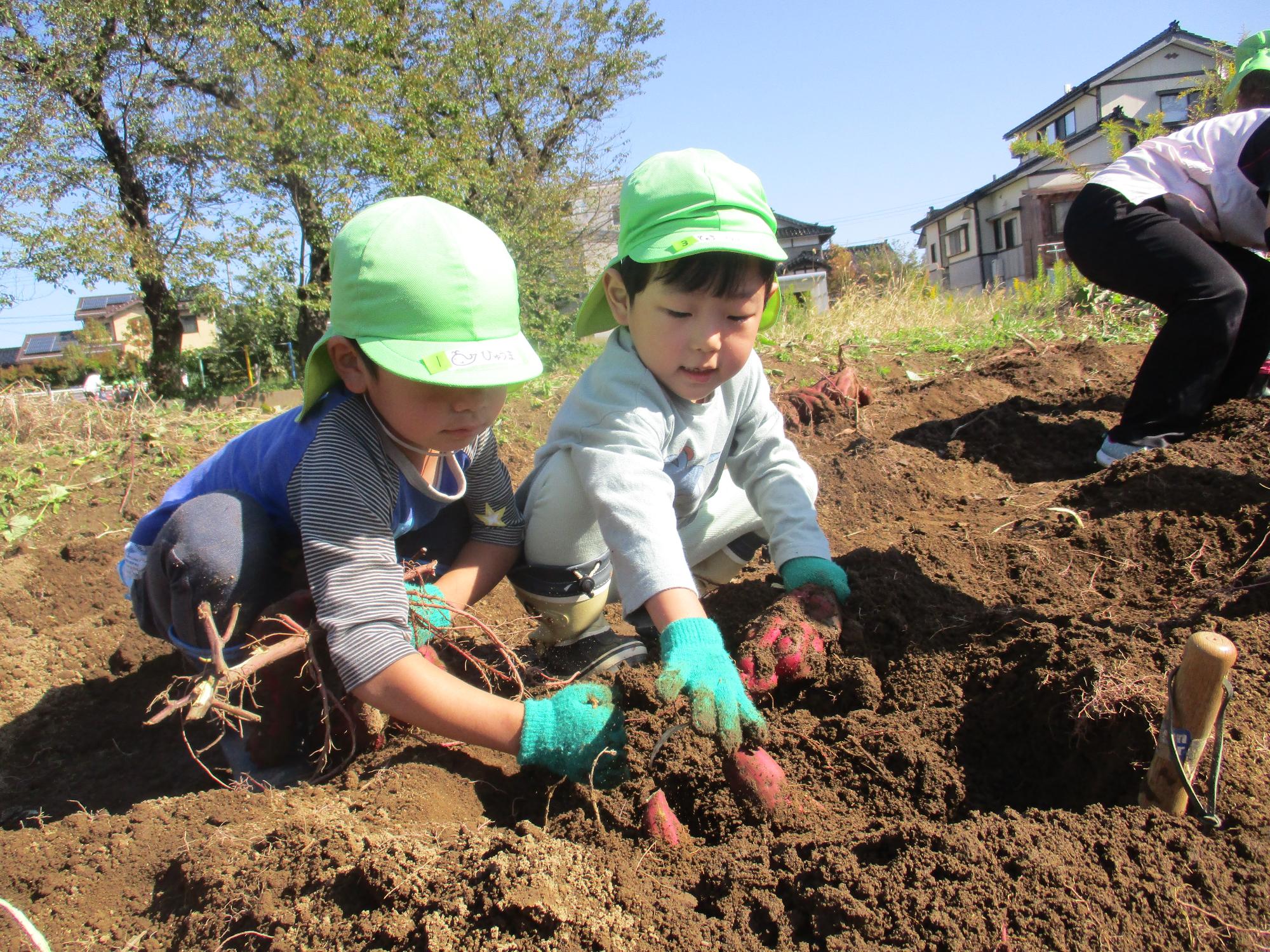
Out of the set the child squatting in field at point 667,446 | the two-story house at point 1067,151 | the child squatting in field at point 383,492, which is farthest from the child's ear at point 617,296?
the two-story house at point 1067,151

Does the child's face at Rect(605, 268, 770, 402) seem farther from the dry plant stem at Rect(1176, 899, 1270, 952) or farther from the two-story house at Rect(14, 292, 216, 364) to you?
the two-story house at Rect(14, 292, 216, 364)

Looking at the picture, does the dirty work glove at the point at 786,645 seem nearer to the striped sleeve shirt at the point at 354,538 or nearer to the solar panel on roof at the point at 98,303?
the striped sleeve shirt at the point at 354,538

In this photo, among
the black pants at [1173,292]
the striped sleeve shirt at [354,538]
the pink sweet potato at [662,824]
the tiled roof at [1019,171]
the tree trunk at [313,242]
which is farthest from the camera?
the tiled roof at [1019,171]

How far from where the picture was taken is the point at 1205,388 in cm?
338

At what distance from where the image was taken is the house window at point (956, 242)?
3853cm

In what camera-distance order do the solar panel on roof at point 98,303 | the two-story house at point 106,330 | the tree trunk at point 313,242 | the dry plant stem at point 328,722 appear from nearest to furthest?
the dry plant stem at point 328,722 < the tree trunk at point 313,242 < the two-story house at point 106,330 < the solar panel on roof at point 98,303

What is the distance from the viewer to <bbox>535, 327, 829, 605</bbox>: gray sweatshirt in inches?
74.9

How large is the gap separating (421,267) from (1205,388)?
3.25 metres

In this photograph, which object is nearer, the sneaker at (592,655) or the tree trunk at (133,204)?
the sneaker at (592,655)

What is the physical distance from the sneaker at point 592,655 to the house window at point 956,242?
132 ft

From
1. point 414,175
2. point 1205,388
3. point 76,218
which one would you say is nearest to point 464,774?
point 1205,388

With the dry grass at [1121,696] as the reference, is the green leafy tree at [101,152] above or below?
above

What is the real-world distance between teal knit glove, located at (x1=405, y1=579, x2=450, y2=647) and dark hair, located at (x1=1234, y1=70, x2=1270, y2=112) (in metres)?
4.16

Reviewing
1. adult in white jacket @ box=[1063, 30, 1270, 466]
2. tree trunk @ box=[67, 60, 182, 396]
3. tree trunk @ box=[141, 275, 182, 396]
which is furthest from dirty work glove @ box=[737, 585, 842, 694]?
A: tree trunk @ box=[141, 275, 182, 396]
